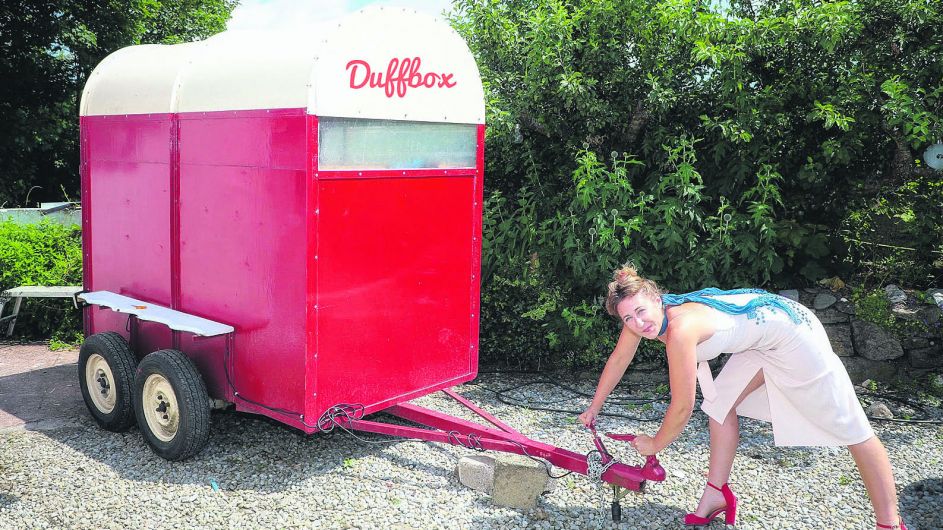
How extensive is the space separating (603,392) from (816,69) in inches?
157

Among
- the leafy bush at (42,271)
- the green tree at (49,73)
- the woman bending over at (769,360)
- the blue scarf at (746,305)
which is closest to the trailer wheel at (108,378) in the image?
the leafy bush at (42,271)

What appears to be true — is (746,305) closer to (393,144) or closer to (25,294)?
(393,144)

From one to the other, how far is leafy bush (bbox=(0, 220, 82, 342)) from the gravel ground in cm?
300

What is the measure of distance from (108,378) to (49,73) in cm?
→ 1170

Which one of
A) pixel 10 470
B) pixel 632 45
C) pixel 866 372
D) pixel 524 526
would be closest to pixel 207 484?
pixel 10 470

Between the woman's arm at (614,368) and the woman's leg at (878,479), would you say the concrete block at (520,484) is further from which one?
the woman's leg at (878,479)

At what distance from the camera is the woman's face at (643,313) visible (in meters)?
3.74

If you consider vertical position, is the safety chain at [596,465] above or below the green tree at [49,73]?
below

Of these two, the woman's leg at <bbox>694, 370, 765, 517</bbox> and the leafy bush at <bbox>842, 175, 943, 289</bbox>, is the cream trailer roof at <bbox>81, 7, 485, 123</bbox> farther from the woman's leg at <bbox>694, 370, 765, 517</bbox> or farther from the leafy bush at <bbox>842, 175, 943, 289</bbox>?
the leafy bush at <bbox>842, 175, 943, 289</bbox>

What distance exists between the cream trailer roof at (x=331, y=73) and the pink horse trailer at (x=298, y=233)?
0.4 inches

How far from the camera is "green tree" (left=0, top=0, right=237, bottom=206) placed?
47.0ft

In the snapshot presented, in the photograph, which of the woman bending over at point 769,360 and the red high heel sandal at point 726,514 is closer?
the woman bending over at point 769,360

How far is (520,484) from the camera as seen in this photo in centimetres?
447

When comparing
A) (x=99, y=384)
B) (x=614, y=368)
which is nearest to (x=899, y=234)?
(x=614, y=368)
